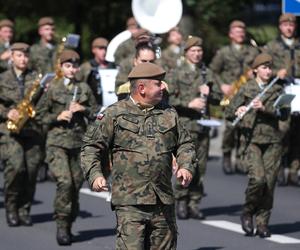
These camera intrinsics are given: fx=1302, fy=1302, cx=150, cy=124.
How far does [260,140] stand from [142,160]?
3910 millimetres

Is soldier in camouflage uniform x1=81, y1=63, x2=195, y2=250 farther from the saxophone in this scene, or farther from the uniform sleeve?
the saxophone

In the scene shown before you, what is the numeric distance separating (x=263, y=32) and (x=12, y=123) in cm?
1394

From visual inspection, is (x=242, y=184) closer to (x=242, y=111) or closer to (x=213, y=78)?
(x=213, y=78)

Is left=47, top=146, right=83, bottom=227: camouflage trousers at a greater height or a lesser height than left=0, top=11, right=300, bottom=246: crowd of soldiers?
lesser

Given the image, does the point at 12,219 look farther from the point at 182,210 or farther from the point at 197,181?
the point at 197,181

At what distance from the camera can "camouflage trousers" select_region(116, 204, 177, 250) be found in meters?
9.67

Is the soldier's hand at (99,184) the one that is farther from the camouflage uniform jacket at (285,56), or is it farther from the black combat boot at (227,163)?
the black combat boot at (227,163)

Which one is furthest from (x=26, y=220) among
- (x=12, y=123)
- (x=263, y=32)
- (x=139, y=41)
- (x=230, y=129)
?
(x=263, y=32)

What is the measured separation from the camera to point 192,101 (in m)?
14.6

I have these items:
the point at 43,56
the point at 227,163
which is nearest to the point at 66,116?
the point at 227,163

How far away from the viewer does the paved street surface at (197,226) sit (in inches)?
512

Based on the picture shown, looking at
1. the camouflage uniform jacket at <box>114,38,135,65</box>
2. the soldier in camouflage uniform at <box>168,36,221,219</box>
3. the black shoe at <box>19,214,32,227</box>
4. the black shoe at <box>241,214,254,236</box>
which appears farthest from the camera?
the camouflage uniform jacket at <box>114,38,135,65</box>

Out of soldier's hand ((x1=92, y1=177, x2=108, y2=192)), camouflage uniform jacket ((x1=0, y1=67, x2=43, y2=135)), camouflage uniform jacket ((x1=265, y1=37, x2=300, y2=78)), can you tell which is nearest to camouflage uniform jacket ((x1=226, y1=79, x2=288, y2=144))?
camouflage uniform jacket ((x1=0, y1=67, x2=43, y2=135))

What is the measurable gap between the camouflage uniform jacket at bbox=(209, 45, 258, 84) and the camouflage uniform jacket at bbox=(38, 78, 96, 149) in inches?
229
